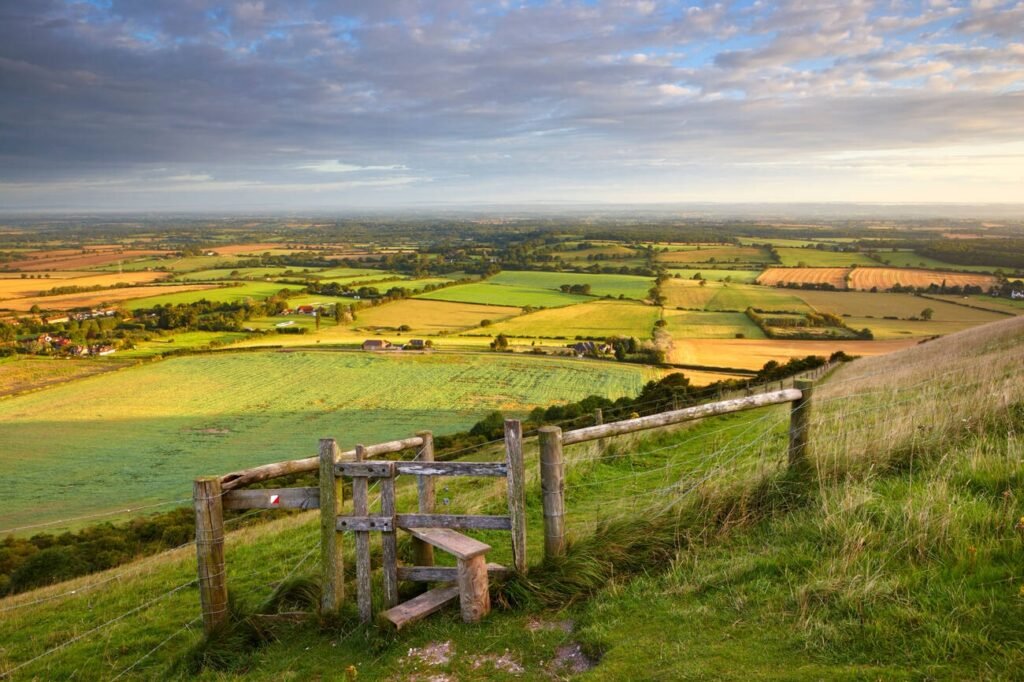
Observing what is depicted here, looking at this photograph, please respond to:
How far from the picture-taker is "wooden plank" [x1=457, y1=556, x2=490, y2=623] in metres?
5.61

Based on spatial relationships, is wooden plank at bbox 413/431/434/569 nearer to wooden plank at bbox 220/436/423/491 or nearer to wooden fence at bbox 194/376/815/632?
wooden fence at bbox 194/376/815/632

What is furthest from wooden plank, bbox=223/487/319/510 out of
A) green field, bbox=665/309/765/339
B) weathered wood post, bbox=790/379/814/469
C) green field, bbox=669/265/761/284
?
green field, bbox=669/265/761/284

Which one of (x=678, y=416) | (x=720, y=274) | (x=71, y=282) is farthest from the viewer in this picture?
(x=71, y=282)

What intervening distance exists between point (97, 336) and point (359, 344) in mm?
25504

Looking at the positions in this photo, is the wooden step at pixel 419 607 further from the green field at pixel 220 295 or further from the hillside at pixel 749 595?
the green field at pixel 220 295

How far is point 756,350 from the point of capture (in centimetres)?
4562

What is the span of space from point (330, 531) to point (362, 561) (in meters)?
0.44

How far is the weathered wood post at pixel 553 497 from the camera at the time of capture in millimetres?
6098

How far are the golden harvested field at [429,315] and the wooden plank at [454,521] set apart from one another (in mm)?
55472

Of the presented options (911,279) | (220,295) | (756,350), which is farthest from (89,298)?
(911,279)

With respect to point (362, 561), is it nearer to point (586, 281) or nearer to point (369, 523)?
point (369, 523)

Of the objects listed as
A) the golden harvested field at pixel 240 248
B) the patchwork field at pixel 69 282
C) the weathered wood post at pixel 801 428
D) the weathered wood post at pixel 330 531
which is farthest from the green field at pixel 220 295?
the weathered wood post at pixel 801 428

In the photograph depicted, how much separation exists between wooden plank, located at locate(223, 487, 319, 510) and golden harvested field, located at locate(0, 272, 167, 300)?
97.1 metres

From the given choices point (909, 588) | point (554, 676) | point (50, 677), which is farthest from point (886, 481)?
point (50, 677)
